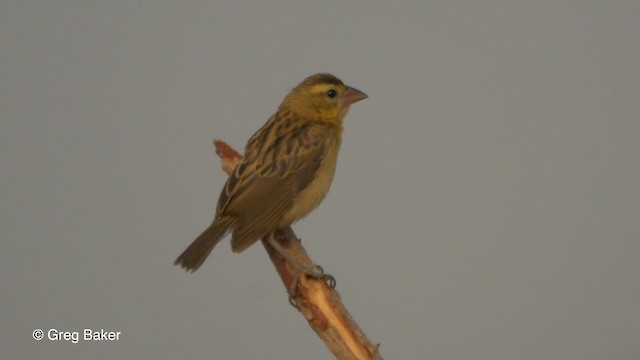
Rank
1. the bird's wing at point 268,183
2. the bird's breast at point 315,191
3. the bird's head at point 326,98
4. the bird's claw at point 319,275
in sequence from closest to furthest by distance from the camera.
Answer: the bird's claw at point 319,275 < the bird's wing at point 268,183 < the bird's breast at point 315,191 < the bird's head at point 326,98

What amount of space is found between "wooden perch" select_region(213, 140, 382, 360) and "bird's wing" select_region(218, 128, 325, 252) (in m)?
0.22

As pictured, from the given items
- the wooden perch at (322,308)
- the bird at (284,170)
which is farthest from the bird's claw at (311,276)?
the bird at (284,170)

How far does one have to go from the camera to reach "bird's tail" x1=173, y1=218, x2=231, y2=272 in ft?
13.3

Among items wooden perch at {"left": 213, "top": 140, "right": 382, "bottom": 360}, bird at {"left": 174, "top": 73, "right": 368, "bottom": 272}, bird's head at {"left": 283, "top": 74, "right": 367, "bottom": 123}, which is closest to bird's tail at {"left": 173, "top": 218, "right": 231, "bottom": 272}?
bird at {"left": 174, "top": 73, "right": 368, "bottom": 272}

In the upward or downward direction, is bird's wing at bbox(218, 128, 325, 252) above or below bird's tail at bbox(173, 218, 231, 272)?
above

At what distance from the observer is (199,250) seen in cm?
407

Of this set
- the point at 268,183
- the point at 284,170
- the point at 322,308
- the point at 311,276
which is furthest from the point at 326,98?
the point at 322,308

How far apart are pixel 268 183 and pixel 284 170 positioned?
0.41 feet

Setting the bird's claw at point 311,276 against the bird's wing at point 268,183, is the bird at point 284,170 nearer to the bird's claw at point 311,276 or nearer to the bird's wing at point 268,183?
the bird's wing at point 268,183

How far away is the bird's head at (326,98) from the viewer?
480 cm

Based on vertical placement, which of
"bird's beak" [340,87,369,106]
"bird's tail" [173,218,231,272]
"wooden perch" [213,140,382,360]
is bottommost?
"wooden perch" [213,140,382,360]

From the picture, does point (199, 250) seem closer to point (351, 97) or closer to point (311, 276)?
point (311, 276)

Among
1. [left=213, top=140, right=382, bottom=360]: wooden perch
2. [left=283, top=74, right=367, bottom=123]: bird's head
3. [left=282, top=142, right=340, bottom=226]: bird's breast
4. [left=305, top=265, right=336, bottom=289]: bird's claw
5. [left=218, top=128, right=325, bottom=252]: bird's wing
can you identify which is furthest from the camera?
[left=283, top=74, right=367, bottom=123]: bird's head

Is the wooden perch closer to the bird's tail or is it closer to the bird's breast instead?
the bird's breast
